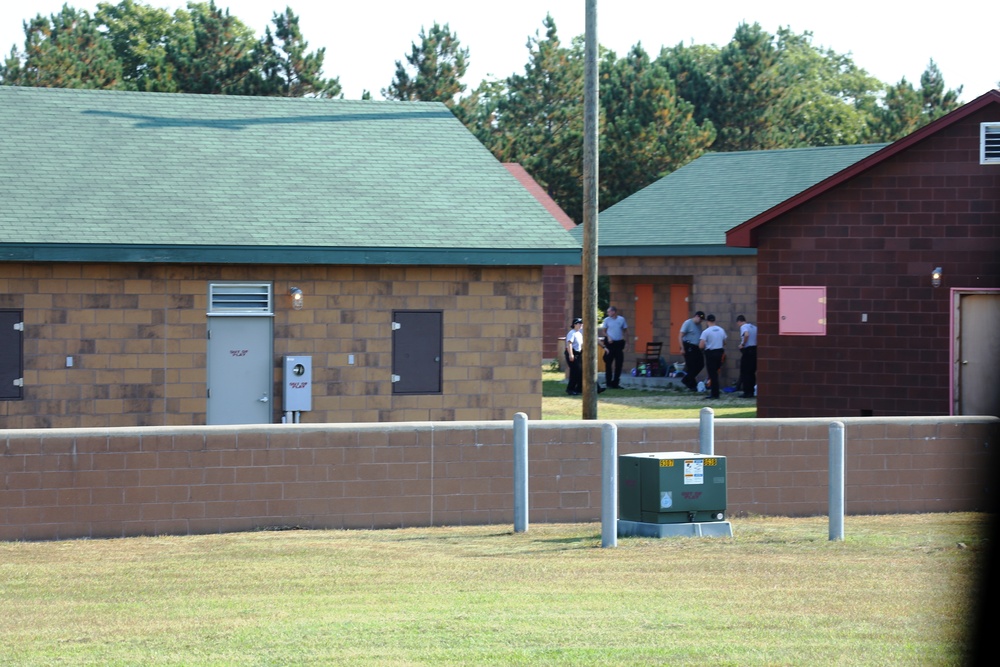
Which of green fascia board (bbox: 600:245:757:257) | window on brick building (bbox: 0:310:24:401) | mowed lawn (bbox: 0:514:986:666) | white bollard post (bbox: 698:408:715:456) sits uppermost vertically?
green fascia board (bbox: 600:245:757:257)

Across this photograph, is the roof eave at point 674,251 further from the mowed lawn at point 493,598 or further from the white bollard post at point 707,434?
Answer: the mowed lawn at point 493,598

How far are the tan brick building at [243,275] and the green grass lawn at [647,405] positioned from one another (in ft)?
14.1

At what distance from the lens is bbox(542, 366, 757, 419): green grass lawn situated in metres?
24.7

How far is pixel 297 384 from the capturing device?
1975cm

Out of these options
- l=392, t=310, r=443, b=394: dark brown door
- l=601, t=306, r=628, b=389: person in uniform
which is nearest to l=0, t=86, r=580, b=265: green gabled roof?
l=392, t=310, r=443, b=394: dark brown door

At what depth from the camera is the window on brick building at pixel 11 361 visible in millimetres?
18469

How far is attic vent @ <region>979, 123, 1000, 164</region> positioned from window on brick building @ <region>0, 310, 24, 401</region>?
1449 centimetres

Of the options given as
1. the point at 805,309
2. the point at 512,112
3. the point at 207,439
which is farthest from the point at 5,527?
the point at 512,112

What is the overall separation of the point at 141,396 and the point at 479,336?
190 inches

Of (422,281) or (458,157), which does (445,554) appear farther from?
(458,157)

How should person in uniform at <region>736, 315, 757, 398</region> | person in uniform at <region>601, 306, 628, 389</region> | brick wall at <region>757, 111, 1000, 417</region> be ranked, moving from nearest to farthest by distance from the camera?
brick wall at <region>757, 111, 1000, 417</region>
person in uniform at <region>736, 315, 757, 398</region>
person in uniform at <region>601, 306, 628, 389</region>

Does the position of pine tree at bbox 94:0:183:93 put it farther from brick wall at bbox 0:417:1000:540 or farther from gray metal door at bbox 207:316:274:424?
brick wall at bbox 0:417:1000:540

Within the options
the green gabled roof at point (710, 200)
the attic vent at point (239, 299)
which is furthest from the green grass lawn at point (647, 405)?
the attic vent at point (239, 299)

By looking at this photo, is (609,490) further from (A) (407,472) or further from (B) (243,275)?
(B) (243,275)
